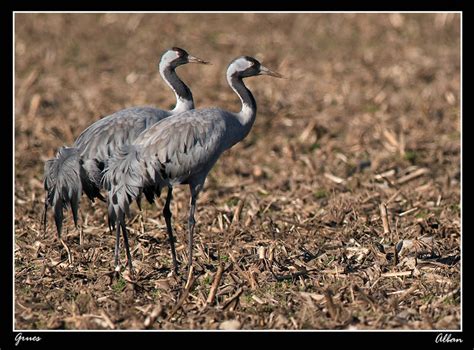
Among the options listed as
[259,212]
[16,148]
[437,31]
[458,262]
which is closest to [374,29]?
[437,31]

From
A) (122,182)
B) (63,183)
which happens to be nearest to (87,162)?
(63,183)

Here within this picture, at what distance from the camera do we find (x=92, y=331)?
20.1 feet

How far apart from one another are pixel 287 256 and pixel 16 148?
16.1 ft

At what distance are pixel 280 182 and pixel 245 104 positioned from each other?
211 centimetres

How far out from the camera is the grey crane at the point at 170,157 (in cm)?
699

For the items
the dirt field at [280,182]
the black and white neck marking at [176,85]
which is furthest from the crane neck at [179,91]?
the dirt field at [280,182]

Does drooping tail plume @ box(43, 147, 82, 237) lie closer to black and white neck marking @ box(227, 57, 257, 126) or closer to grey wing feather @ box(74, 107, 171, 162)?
grey wing feather @ box(74, 107, 171, 162)

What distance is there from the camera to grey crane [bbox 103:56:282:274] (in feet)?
22.9

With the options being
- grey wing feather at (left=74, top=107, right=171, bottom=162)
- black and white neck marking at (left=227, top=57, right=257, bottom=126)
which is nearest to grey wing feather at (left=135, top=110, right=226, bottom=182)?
grey wing feather at (left=74, top=107, right=171, bottom=162)

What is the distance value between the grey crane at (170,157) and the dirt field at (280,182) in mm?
577

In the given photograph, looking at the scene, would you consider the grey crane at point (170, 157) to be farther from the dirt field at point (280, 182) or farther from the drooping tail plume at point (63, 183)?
the dirt field at point (280, 182)

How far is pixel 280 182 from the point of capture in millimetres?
9805

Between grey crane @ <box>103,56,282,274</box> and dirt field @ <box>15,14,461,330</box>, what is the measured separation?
22.7 inches
